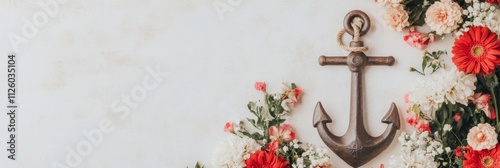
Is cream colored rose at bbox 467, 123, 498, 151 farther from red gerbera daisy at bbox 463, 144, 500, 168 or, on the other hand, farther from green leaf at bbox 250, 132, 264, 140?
green leaf at bbox 250, 132, 264, 140

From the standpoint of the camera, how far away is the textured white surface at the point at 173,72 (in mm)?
1829

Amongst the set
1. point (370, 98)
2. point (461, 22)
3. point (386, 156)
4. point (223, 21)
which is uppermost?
point (223, 21)

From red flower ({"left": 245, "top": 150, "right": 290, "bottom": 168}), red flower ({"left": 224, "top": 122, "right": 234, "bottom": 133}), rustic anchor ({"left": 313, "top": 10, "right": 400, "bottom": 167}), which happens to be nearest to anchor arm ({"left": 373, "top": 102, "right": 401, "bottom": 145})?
rustic anchor ({"left": 313, "top": 10, "right": 400, "bottom": 167})

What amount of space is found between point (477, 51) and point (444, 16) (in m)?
0.15

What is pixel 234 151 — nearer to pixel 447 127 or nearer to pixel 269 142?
pixel 269 142

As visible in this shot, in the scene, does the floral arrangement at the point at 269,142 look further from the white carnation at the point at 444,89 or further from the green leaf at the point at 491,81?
the green leaf at the point at 491,81

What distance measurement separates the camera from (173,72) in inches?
73.4

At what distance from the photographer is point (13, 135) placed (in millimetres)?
1891

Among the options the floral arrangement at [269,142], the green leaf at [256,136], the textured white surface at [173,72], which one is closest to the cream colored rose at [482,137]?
the textured white surface at [173,72]

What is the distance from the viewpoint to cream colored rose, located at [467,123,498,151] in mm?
1674

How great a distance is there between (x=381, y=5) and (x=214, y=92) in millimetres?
632

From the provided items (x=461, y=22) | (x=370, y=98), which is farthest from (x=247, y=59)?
(x=461, y=22)

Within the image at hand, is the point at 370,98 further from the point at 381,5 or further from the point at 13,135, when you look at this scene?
the point at 13,135

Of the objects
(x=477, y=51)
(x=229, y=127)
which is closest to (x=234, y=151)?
(x=229, y=127)
